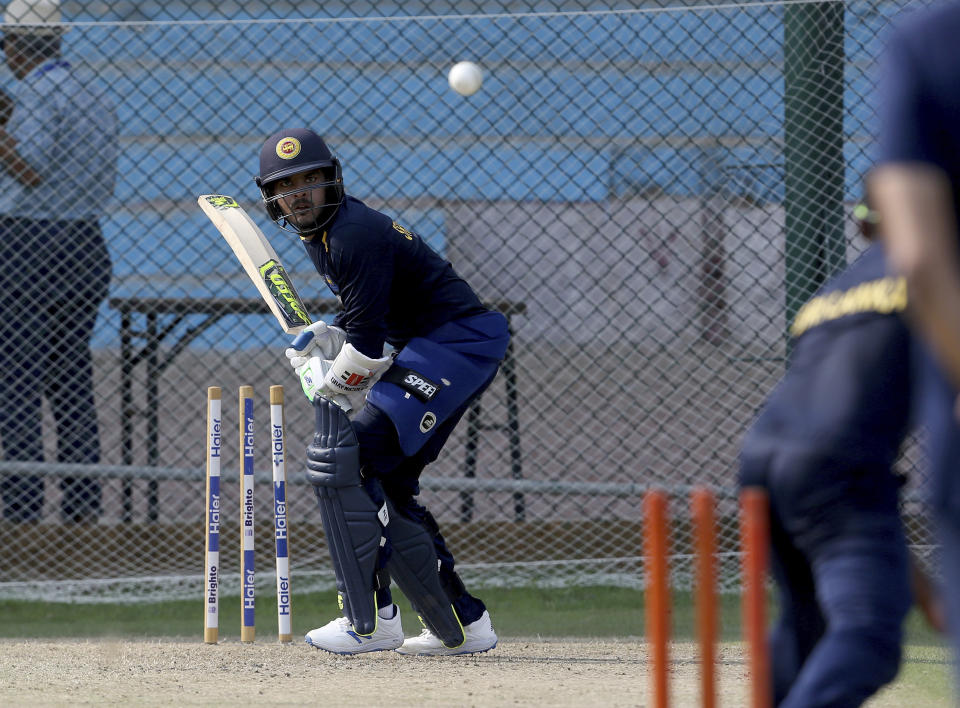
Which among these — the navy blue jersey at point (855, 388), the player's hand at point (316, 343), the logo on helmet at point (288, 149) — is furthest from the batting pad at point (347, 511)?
the navy blue jersey at point (855, 388)

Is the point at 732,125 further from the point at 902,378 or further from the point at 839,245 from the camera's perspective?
the point at 902,378

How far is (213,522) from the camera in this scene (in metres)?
4.75

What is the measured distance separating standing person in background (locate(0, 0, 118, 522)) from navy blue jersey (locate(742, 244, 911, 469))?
15.8 feet

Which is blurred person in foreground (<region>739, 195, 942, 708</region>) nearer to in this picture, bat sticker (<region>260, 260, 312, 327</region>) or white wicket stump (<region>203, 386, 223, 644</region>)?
bat sticker (<region>260, 260, 312, 327</region>)

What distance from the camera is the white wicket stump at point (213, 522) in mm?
4750

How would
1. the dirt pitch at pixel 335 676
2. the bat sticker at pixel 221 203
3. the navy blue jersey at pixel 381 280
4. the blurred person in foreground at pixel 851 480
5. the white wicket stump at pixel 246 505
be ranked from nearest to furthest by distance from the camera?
the blurred person in foreground at pixel 851 480, the dirt pitch at pixel 335 676, the navy blue jersey at pixel 381 280, the white wicket stump at pixel 246 505, the bat sticker at pixel 221 203

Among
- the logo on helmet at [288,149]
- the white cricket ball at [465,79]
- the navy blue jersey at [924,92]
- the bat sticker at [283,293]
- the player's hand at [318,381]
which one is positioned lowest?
the player's hand at [318,381]

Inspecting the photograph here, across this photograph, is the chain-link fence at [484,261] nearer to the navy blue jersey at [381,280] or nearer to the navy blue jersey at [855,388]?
the navy blue jersey at [381,280]

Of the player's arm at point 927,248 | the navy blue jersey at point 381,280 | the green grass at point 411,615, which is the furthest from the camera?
the green grass at point 411,615

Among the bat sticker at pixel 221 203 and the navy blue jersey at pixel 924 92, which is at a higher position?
the bat sticker at pixel 221 203

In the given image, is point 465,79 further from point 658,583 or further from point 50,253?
point 658,583

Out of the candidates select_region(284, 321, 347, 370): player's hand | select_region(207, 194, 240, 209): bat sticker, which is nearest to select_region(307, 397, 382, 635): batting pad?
select_region(284, 321, 347, 370): player's hand

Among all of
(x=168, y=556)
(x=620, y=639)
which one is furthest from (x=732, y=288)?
(x=168, y=556)

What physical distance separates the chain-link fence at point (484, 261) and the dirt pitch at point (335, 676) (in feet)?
4.09
